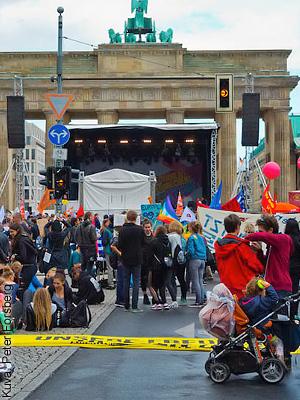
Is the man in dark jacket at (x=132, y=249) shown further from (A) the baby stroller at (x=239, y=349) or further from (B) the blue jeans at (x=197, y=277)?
(A) the baby stroller at (x=239, y=349)

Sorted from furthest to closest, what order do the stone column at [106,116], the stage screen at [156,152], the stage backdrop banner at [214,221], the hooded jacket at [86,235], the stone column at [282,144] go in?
1. the stone column at [106,116]
2. the stone column at [282,144]
3. the stage screen at [156,152]
4. the stage backdrop banner at [214,221]
5. the hooded jacket at [86,235]

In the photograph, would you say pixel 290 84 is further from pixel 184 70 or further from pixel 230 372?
pixel 230 372

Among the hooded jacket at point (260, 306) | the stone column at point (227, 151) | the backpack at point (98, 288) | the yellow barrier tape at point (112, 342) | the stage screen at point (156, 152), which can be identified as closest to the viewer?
the hooded jacket at point (260, 306)

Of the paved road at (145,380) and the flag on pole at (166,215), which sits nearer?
the paved road at (145,380)

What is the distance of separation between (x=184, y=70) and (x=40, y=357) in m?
51.4

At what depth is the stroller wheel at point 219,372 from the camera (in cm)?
816

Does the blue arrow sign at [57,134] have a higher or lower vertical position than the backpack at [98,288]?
higher

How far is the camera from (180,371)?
878 centimetres

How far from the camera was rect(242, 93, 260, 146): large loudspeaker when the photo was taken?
108 feet

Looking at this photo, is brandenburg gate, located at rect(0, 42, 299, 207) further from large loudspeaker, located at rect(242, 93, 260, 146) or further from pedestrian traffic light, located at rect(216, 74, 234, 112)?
pedestrian traffic light, located at rect(216, 74, 234, 112)

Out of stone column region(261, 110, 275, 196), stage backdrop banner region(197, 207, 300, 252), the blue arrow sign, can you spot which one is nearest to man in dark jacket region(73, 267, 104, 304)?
stage backdrop banner region(197, 207, 300, 252)

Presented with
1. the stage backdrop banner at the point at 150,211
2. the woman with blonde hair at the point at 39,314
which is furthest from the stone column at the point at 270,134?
the woman with blonde hair at the point at 39,314

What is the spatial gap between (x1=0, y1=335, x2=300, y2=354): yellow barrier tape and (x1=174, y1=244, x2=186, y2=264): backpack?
3.91 meters

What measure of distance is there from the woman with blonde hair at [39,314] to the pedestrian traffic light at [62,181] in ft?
26.1
